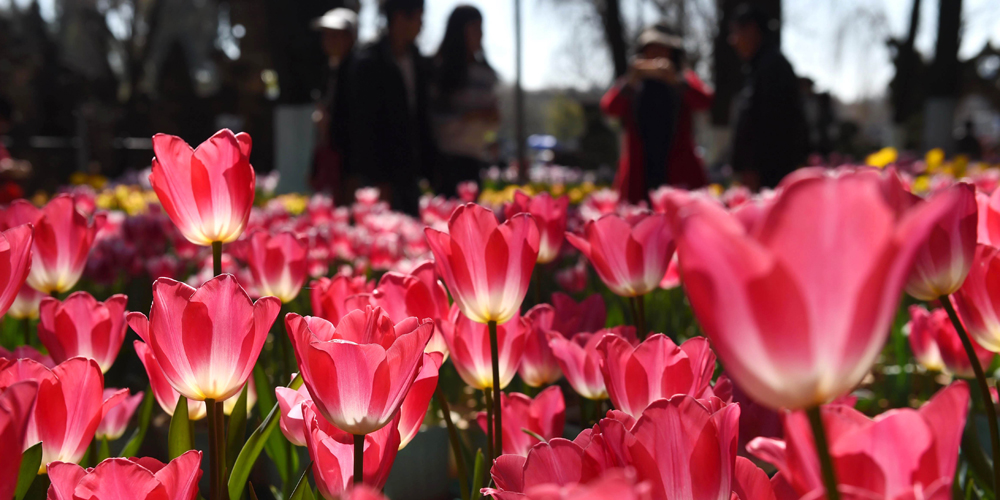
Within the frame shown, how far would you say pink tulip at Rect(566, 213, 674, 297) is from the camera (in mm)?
971

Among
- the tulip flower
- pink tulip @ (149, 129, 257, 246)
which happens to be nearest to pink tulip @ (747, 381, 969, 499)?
pink tulip @ (149, 129, 257, 246)

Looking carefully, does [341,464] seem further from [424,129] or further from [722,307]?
[424,129]

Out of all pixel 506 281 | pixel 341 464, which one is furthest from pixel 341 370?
pixel 506 281

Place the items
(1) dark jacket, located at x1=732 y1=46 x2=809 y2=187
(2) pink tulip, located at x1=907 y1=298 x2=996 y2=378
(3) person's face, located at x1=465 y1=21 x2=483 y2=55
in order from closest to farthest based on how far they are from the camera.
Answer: (2) pink tulip, located at x1=907 y1=298 x2=996 y2=378
(3) person's face, located at x1=465 y1=21 x2=483 y2=55
(1) dark jacket, located at x1=732 y1=46 x2=809 y2=187

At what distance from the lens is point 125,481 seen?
52 centimetres

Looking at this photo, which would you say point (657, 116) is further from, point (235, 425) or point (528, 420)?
point (235, 425)

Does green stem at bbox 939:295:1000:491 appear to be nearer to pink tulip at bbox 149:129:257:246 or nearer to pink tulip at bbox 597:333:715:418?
pink tulip at bbox 597:333:715:418

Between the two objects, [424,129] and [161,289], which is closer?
[161,289]

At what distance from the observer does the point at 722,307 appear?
35 cm

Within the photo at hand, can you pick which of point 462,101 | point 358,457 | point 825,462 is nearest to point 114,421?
point 358,457

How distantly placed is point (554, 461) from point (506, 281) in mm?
265

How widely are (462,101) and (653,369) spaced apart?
4.86m

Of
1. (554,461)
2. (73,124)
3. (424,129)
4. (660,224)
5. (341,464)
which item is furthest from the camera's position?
(73,124)

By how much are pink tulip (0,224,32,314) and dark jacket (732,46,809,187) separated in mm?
5406
